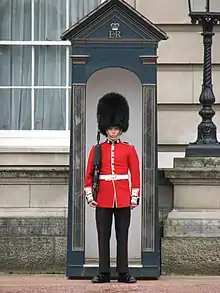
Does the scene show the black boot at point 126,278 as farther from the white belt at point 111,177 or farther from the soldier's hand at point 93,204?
the white belt at point 111,177

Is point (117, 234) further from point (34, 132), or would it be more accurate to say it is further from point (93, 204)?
point (34, 132)

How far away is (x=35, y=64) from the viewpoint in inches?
458

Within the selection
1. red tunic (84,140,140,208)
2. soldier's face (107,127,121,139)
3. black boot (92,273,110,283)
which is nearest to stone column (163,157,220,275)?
black boot (92,273,110,283)

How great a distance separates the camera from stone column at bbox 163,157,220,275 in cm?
1044

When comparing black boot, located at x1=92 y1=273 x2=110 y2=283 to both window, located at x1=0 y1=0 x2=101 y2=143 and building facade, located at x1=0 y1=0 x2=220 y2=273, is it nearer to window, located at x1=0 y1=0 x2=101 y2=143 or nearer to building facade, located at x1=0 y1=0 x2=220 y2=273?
building facade, located at x1=0 y1=0 x2=220 y2=273

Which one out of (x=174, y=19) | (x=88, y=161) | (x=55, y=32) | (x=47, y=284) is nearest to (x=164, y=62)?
(x=174, y=19)

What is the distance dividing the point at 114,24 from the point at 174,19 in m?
1.63

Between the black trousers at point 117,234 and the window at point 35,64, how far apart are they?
2.08 metres

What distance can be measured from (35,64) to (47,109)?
54 centimetres

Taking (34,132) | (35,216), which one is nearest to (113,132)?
(35,216)

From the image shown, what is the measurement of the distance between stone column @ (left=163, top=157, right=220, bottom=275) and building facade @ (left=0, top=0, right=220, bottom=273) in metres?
0.37

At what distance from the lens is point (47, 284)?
32.5ft

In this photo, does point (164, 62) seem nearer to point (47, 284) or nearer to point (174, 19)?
point (174, 19)

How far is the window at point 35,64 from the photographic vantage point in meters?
11.6
